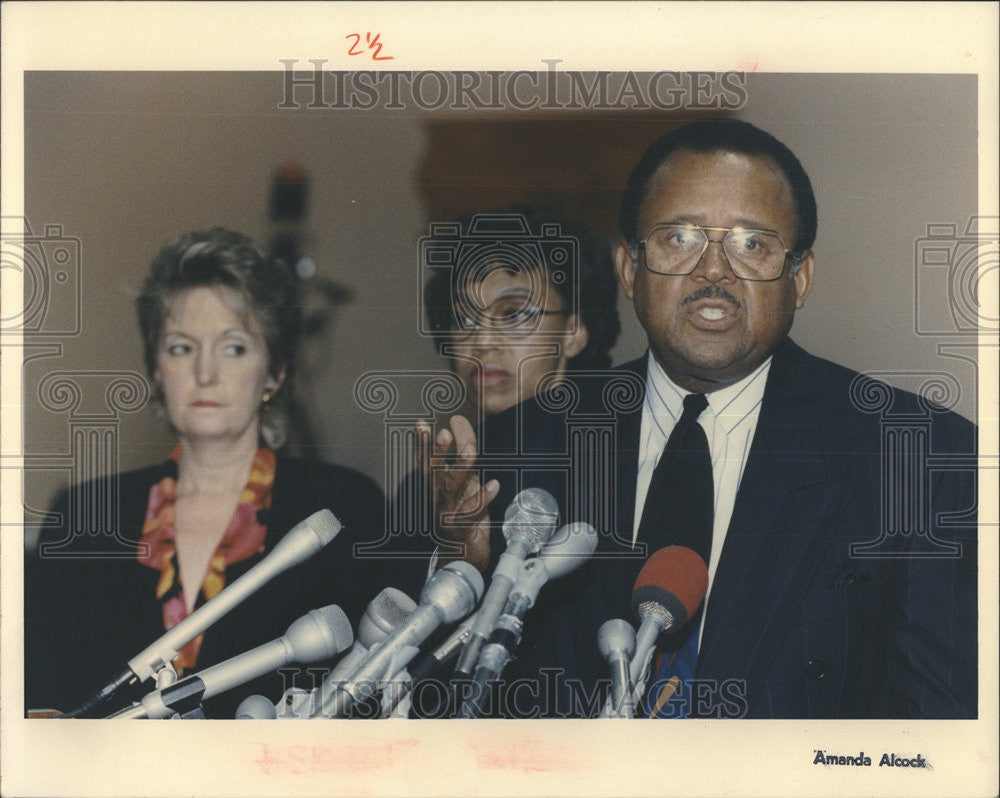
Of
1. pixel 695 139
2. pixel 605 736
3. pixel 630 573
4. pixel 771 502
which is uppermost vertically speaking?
pixel 695 139

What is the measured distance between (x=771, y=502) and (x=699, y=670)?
533 millimetres

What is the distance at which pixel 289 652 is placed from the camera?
327cm

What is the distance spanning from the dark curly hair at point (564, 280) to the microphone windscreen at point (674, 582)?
1.93 ft

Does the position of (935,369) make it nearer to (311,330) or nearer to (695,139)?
(695,139)

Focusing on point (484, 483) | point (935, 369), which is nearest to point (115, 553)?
point (484, 483)

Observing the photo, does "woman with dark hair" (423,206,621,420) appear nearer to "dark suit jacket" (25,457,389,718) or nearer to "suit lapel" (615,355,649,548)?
"suit lapel" (615,355,649,548)

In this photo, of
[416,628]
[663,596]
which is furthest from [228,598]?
[663,596]

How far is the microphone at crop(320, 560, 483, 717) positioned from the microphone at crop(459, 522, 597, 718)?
0.36 ft

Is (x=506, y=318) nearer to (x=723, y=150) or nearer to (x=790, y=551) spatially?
(x=723, y=150)

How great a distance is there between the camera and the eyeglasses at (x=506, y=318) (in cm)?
329

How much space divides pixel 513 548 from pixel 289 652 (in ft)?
2.35

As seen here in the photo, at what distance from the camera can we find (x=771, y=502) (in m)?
3.30

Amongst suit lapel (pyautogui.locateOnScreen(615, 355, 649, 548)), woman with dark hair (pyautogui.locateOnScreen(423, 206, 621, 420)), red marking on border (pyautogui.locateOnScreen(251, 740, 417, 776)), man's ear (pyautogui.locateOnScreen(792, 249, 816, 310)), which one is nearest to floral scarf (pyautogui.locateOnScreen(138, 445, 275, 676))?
red marking on border (pyautogui.locateOnScreen(251, 740, 417, 776))

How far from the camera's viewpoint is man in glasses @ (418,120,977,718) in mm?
3277
